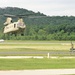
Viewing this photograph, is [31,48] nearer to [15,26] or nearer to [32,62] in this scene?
[15,26]

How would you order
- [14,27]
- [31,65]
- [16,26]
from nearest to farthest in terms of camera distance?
[31,65]
[16,26]
[14,27]

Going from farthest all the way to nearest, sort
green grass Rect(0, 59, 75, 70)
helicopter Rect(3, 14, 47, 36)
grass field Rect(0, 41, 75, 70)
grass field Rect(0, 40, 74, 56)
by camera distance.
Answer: helicopter Rect(3, 14, 47, 36)
grass field Rect(0, 40, 74, 56)
grass field Rect(0, 41, 75, 70)
green grass Rect(0, 59, 75, 70)

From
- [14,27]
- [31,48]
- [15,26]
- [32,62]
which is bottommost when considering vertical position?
[31,48]

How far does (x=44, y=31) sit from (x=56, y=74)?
104466 millimetres

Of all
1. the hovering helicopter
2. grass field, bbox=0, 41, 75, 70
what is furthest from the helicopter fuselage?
grass field, bbox=0, 41, 75, 70

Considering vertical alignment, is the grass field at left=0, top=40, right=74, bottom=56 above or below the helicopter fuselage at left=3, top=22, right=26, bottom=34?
below

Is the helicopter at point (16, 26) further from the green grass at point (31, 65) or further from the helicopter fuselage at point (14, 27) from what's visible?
the green grass at point (31, 65)

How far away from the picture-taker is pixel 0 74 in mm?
22016

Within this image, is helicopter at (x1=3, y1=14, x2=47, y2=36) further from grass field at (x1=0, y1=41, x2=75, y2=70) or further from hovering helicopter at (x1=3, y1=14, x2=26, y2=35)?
grass field at (x1=0, y1=41, x2=75, y2=70)

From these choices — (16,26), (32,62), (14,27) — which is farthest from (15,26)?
(32,62)

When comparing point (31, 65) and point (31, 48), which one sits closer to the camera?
point (31, 65)

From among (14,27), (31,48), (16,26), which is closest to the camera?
(16,26)

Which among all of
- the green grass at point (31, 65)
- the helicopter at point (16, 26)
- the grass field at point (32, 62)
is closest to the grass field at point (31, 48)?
the grass field at point (32, 62)

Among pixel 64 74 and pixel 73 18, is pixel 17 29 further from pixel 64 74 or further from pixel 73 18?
pixel 73 18
